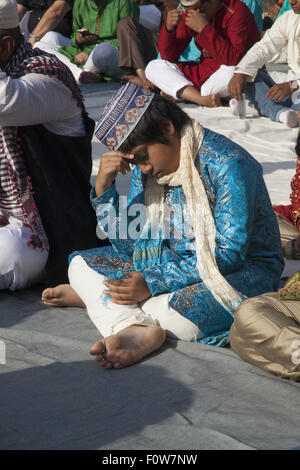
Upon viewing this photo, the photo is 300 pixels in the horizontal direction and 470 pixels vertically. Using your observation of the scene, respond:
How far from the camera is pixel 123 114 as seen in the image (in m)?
2.60

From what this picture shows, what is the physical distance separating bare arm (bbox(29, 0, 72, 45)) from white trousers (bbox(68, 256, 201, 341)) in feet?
23.2

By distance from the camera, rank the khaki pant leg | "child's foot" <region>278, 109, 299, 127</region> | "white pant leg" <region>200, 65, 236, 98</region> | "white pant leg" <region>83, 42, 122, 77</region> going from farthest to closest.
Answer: "white pant leg" <region>83, 42, 122, 77</region> < "white pant leg" <region>200, 65, 236, 98</region> < "child's foot" <region>278, 109, 299, 127</region> < the khaki pant leg

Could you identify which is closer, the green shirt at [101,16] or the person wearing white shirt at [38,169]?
the person wearing white shirt at [38,169]

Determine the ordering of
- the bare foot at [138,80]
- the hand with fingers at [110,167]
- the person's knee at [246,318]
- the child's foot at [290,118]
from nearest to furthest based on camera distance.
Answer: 1. the person's knee at [246,318]
2. the hand with fingers at [110,167]
3. the child's foot at [290,118]
4. the bare foot at [138,80]

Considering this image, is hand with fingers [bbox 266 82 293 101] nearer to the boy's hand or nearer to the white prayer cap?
the boy's hand

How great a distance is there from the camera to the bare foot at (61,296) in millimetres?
2924

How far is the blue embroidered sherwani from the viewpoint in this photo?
8.18 feet

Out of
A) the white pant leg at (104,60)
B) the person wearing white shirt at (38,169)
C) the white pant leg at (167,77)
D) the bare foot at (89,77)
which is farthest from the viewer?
the bare foot at (89,77)

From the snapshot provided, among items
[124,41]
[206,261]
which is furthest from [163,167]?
[124,41]

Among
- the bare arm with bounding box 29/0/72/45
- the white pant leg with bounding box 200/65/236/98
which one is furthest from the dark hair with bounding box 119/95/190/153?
the bare arm with bounding box 29/0/72/45

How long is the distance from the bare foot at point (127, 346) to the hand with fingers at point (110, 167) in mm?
678

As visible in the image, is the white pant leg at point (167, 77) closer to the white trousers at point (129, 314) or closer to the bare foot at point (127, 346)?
the white trousers at point (129, 314)

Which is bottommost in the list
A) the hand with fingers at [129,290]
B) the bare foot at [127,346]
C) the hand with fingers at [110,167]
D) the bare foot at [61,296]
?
the bare foot at [61,296]

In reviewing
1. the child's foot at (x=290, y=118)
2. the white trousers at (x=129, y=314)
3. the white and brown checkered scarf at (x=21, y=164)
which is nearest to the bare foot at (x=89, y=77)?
the child's foot at (x=290, y=118)
